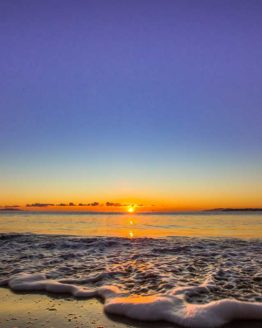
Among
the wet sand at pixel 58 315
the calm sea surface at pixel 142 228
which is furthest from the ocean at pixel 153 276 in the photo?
the calm sea surface at pixel 142 228

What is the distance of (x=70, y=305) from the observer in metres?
6.79

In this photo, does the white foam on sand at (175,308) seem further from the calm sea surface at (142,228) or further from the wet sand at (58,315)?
the calm sea surface at (142,228)

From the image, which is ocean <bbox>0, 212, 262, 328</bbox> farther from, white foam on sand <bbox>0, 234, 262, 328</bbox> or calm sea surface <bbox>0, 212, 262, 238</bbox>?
calm sea surface <bbox>0, 212, 262, 238</bbox>

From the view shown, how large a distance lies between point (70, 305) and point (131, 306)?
123 centimetres

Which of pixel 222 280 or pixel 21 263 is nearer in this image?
pixel 222 280

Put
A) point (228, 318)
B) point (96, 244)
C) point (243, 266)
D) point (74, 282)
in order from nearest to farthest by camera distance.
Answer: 1. point (228, 318)
2. point (74, 282)
3. point (243, 266)
4. point (96, 244)

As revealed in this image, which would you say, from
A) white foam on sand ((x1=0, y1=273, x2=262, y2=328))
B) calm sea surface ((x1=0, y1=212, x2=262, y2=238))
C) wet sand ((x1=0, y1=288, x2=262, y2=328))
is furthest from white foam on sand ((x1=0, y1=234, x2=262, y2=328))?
calm sea surface ((x1=0, y1=212, x2=262, y2=238))

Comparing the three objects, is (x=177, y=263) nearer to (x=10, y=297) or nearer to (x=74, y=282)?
(x=74, y=282)

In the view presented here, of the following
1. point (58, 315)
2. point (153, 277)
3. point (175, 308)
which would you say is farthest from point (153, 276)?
point (58, 315)

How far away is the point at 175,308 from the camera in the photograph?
6426 millimetres

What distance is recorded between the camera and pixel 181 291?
7465 mm

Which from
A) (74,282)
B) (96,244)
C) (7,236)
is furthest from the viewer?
(7,236)

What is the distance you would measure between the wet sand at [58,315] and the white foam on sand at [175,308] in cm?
19

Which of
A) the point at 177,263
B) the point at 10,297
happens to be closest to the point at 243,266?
the point at 177,263
